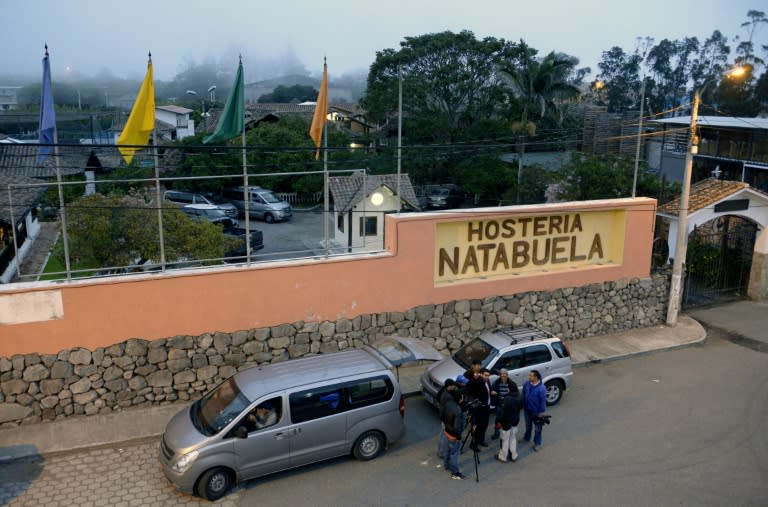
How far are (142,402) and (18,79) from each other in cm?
1939

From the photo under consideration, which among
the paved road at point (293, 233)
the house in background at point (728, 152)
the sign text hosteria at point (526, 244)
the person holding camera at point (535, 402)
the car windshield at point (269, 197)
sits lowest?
the paved road at point (293, 233)

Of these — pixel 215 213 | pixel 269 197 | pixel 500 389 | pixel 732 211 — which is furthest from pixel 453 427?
pixel 269 197

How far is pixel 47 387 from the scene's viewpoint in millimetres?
12383

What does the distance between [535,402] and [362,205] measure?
12198 mm

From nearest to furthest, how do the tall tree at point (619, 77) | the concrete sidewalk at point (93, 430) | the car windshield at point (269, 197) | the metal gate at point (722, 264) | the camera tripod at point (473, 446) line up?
the camera tripod at point (473, 446), the concrete sidewalk at point (93, 430), the metal gate at point (722, 264), the car windshield at point (269, 197), the tall tree at point (619, 77)

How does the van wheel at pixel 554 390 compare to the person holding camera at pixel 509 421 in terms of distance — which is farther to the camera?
the van wheel at pixel 554 390

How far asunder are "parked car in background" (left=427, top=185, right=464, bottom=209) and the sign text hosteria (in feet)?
68.4

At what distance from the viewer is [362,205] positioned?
22469mm

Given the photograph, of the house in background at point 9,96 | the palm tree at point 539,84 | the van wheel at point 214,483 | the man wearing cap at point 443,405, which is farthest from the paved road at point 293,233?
the house in background at point 9,96

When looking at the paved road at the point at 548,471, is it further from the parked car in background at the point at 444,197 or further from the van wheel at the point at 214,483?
the parked car in background at the point at 444,197

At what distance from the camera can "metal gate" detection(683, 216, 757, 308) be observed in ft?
70.6

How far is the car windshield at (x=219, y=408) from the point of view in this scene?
1040cm

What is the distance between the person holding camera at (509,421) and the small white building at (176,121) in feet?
168

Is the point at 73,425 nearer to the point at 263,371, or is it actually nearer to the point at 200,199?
the point at 263,371
